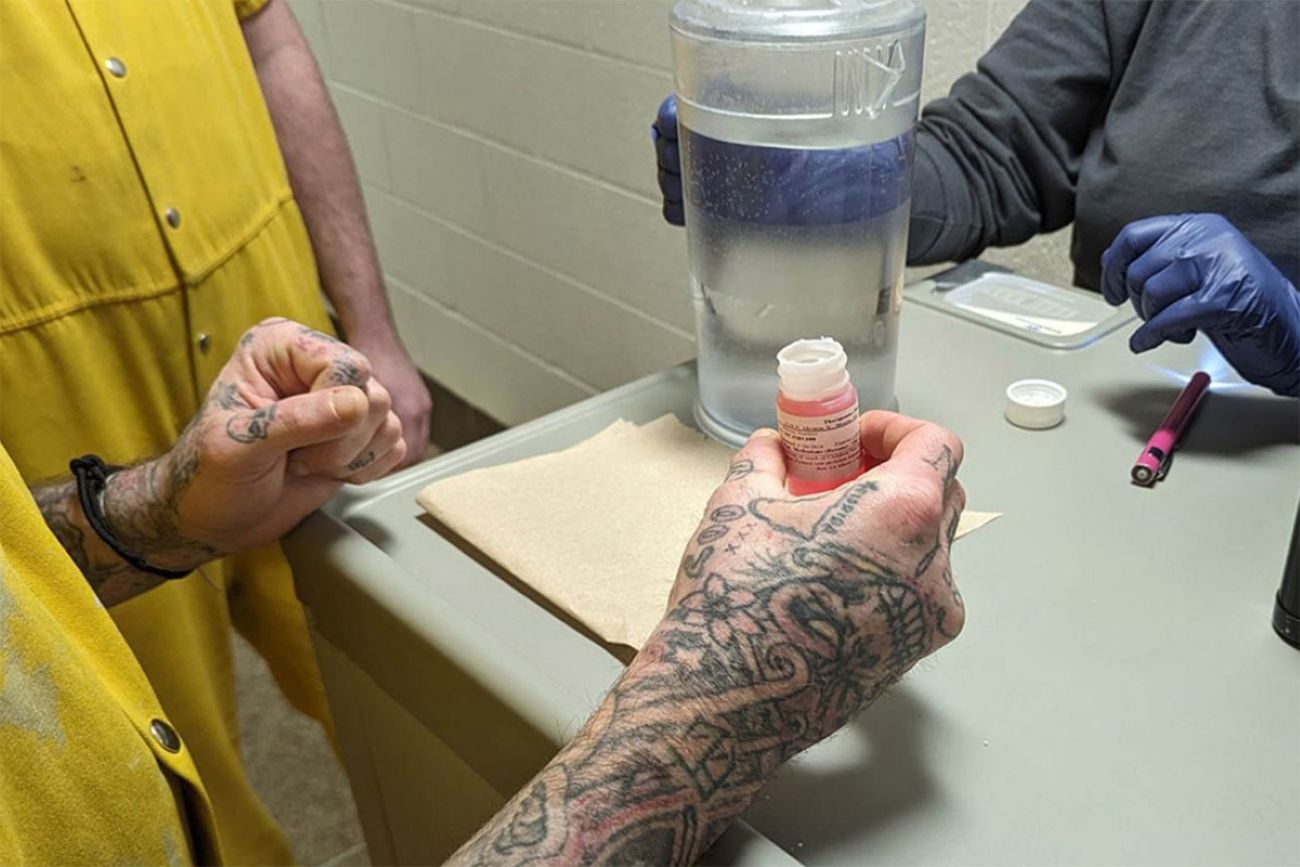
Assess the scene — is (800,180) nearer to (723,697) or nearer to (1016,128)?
(723,697)

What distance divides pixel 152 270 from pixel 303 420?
38cm

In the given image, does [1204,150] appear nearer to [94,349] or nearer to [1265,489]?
[1265,489]

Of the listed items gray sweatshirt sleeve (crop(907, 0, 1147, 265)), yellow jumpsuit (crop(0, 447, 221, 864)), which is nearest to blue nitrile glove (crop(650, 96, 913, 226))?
gray sweatshirt sleeve (crop(907, 0, 1147, 265))

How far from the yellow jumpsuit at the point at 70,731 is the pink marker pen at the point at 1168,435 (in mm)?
618

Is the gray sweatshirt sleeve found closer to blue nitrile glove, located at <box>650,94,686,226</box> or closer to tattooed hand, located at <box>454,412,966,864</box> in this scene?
blue nitrile glove, located at <box>650,94,686,226</box>

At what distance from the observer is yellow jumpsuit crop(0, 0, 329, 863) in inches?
37.4

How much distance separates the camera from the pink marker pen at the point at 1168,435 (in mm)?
764

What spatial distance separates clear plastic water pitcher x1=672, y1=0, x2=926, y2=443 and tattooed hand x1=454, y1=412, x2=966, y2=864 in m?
0.28

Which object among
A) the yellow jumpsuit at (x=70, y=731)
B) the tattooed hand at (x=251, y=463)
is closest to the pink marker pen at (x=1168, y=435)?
the tattooed hand at (x=251, y=463)

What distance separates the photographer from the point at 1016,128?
1.15 m

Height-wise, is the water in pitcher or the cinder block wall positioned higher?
the water in pitcher

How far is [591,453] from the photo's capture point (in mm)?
852

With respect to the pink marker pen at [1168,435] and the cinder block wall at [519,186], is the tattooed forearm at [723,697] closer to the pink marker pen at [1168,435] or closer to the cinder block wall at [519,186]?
the pink marker pen at [1168,435]

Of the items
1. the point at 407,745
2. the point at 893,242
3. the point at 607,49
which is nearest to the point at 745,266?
the point at 893,242
